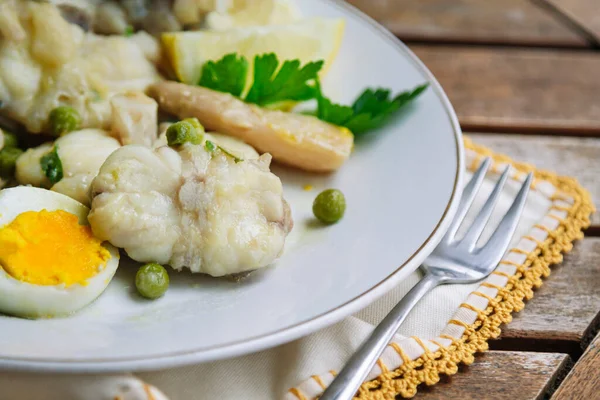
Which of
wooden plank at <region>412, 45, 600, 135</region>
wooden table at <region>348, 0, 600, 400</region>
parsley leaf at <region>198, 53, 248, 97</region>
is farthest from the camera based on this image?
wooden plank at <region>412, 45, 600, 135</region>

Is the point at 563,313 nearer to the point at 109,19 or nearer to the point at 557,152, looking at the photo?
the point at 557,152

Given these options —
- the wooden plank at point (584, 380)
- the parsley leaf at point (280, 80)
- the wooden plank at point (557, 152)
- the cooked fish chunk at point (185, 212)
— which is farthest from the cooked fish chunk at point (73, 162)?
the wooden plank at point (557, 152)

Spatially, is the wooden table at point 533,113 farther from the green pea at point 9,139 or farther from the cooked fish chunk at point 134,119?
the green pea at point 9,139

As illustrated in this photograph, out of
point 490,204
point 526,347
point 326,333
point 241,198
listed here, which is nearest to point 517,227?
point 490,204

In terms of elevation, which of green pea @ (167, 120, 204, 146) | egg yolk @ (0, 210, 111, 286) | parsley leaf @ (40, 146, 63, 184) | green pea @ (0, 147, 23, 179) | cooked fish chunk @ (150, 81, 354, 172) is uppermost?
green pea @ (167, 120, 204, 146)

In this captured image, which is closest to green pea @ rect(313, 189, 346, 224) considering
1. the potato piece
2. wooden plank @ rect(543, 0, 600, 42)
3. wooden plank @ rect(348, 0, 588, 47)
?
A: the potato piece

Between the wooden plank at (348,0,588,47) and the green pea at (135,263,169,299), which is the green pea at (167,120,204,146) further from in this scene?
the wooden plank at (348,0,588,47)

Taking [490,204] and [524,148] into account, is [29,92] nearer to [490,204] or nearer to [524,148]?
[490,204]
